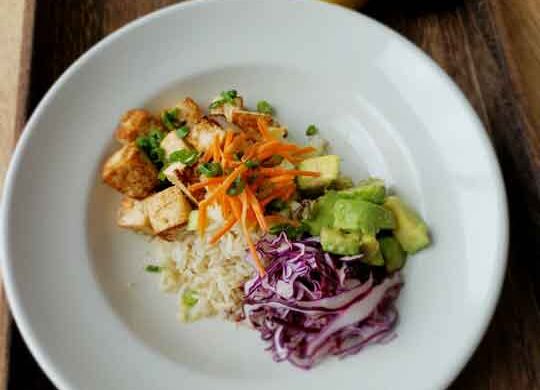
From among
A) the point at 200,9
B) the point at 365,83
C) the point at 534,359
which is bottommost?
the point at 534,359

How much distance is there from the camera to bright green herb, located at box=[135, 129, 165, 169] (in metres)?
2.54

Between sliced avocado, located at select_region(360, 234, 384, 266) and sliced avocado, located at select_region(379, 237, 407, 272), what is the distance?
3 cm

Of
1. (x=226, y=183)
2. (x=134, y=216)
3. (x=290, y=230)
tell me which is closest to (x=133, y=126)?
(x=134, y=216)

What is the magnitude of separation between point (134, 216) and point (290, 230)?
1.94 feet

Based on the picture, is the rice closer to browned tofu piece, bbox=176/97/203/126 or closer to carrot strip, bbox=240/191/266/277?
carrot strip, bbox=240/191/266/277

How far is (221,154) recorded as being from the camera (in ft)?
7.70

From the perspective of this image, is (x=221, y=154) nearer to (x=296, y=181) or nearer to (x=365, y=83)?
(x=296, y=181)

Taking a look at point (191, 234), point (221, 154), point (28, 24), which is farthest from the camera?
point (28, 24)

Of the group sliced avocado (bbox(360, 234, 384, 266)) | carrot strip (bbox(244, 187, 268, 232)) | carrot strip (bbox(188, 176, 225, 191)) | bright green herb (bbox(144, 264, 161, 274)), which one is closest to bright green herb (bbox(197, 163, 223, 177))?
carrot strip (bbox(188, 176, 225, 191))

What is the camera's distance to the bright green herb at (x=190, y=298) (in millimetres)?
2449

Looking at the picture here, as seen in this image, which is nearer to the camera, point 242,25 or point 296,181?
point 296,181

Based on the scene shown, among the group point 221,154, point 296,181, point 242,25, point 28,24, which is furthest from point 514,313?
point 28,24

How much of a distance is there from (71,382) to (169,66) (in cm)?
125

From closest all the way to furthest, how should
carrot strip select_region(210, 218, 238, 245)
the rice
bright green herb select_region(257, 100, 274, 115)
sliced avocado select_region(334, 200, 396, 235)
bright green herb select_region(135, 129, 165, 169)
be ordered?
sliced avocado select_region(334, 200, 396, 235)
carrot strip select_region(210, 218, 238, 245)
the rice
bright green herb select_region(135, 129, 165, 169)
bright green herb select_region(257, 100, 274, 115)
